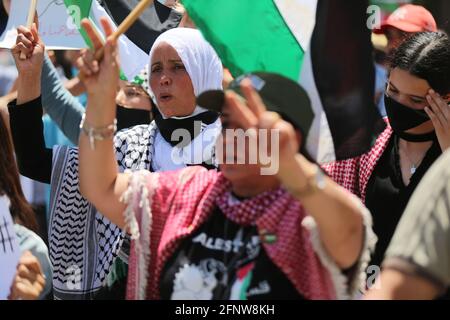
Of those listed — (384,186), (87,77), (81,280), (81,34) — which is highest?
(87,77)

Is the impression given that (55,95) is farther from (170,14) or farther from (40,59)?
(170,14)

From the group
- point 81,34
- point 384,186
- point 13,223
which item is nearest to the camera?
point 13,223

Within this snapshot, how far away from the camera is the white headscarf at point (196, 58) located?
3.68 meters

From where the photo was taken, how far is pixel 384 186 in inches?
135

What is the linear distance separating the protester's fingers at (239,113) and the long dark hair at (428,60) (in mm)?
1444

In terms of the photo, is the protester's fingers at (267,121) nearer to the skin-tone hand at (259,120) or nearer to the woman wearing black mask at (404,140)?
the skin-tone hand at (259,120)

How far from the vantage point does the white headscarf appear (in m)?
3.68

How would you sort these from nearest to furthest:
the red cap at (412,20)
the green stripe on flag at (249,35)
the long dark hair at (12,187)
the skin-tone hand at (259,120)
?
1. the skin-tone hand at (259,120)
2. the long dark hair at (12,187)
3. the green stripe on flag at (249,35)
4. the red cap at (412,20)

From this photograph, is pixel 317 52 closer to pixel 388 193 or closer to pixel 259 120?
pixel 388 193

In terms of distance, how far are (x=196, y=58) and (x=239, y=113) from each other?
1537 millimetres

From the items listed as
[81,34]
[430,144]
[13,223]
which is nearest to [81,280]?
[13,223]

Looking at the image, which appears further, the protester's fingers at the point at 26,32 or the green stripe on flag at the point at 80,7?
the green stripe on flag at the point at 80,7

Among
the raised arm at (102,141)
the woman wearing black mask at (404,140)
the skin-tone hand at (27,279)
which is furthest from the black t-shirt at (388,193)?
the skin-tone hand at (27,279)

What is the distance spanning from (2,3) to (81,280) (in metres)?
1.60
